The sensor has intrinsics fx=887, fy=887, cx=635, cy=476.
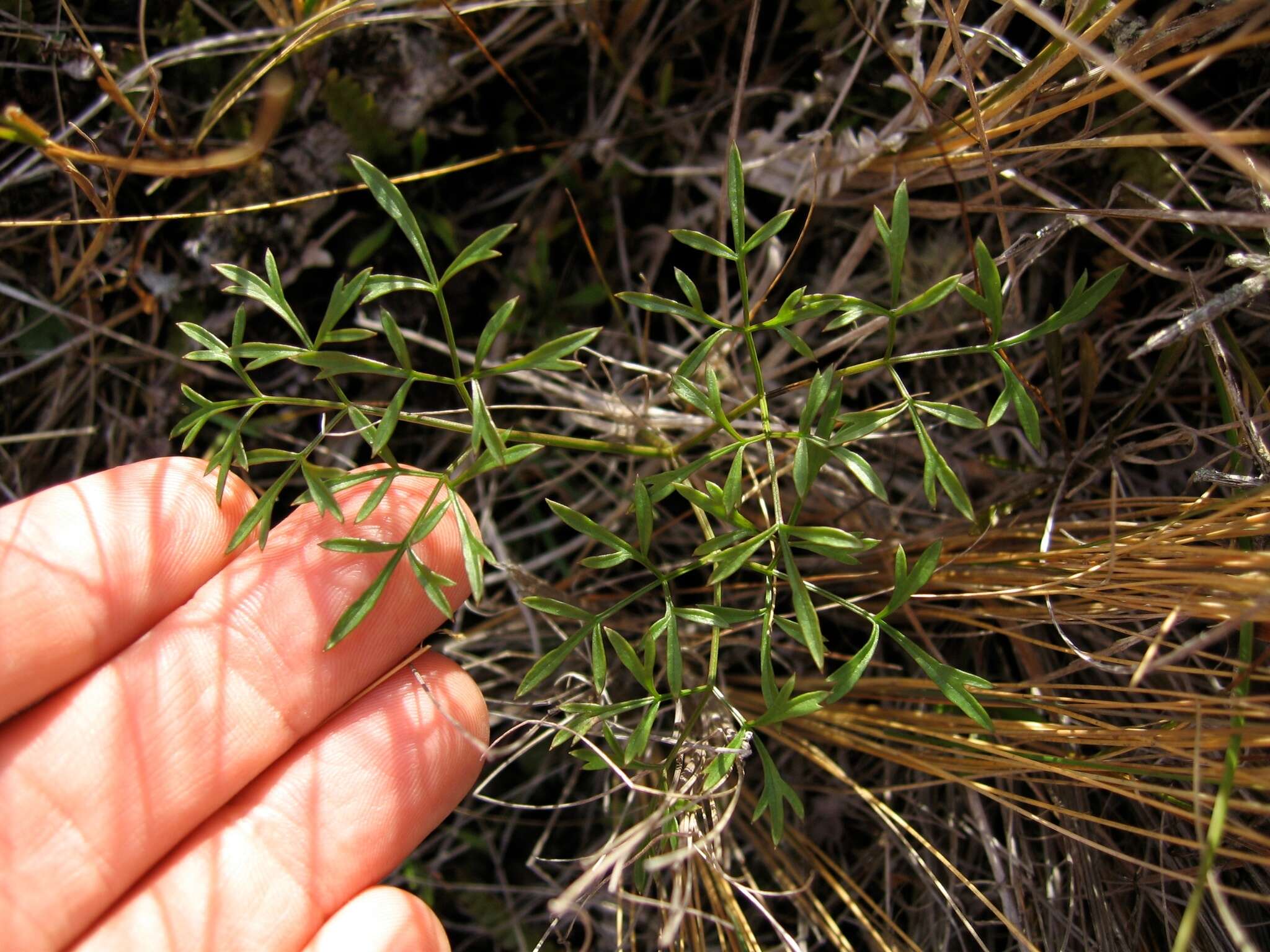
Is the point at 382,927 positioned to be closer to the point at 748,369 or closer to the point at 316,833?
the point at 316,833

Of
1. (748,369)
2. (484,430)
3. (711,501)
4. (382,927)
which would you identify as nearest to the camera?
(484,430)

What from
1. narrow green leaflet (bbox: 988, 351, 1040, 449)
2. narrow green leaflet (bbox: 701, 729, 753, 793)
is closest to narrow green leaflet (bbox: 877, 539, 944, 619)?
narrow green leaflet (bbox: 988, 351, 1040, 449)

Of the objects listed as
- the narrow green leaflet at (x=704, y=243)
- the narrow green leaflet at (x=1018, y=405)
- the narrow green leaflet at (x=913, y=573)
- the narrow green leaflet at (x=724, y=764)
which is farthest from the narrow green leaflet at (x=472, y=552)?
the narrow green leaflet at (x=1018, y=405)

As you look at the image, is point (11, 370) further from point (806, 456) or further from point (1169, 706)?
point (1169, 706)

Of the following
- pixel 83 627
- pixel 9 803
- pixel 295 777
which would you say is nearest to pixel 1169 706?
pixel 295 777

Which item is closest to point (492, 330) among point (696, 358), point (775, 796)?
point (696, 358)

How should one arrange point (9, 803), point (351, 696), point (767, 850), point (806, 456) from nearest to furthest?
point (806, 456)
point (9, 803)
point (351, 696)
point (767, 850)

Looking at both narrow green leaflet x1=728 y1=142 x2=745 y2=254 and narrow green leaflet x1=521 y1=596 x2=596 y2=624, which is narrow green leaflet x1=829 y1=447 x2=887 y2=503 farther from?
narrow green leaflet x1=521 y1=596 x2=596 y2=624
